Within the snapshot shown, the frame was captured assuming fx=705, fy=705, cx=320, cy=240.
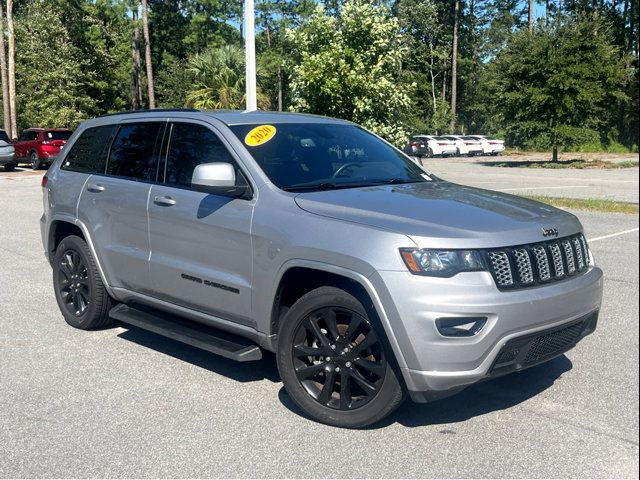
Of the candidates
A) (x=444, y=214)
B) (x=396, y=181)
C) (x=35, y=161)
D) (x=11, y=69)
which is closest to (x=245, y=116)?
(x=396, y=181)

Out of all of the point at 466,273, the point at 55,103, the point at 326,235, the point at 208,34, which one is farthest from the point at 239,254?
the point at 208,34

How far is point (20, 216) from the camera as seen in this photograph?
1445 cm

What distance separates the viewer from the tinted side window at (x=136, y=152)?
5.42 m

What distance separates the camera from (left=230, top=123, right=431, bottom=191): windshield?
4660 mm

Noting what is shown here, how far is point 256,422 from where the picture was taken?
4.12 meters

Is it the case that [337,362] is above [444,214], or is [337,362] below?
below

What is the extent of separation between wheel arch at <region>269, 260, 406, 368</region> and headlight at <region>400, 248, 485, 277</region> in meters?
0.26

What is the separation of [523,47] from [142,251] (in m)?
30.2

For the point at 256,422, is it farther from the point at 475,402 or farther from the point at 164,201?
the point at 164,201

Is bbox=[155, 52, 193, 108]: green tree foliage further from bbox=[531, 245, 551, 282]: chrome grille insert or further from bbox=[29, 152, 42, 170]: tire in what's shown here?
bbox=[531, 245, 551, 282]: chrome grille insert

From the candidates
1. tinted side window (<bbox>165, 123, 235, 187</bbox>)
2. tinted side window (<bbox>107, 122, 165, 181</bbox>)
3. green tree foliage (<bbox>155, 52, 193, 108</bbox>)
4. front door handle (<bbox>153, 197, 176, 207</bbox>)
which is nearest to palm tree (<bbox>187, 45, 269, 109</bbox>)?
green tree foliage (<bbox>155, 52, 193, 108</bbox>)

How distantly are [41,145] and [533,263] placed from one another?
31.6 meters

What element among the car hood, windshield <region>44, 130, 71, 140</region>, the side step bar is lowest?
the side step bar

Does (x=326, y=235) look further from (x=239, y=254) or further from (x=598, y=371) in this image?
(x=598, y=371)
